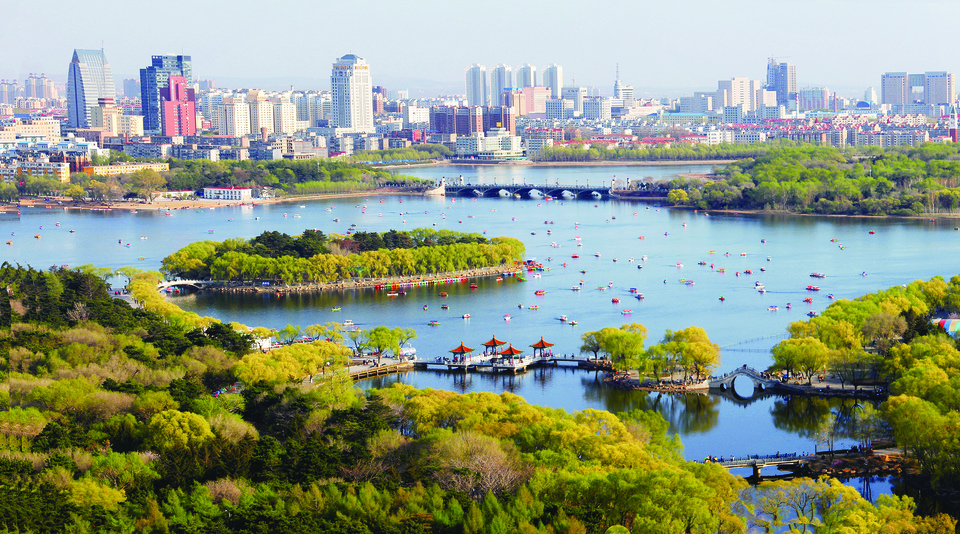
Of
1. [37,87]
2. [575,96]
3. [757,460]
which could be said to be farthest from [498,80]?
[757,460]

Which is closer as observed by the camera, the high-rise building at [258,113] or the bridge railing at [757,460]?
the bridge railing at [757,460]

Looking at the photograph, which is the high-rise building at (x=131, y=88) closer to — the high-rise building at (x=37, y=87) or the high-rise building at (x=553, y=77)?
the high-rise building at (x=37, y=87)

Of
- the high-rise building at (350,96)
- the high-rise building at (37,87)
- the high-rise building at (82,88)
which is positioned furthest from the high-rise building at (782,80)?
the high-rise building at (37,87)

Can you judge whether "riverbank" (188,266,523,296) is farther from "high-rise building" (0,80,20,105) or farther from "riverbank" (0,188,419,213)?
"high-rise building" (0,80,20,105)

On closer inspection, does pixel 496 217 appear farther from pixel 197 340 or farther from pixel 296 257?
pixel 197 340

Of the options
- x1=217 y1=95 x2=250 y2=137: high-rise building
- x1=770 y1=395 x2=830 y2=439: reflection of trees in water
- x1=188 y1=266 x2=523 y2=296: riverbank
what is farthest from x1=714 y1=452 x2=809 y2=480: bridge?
x1=217 y1=95 x2=250 y2=137: high-rise building

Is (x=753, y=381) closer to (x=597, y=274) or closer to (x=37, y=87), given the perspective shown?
(x=597, y=274)
